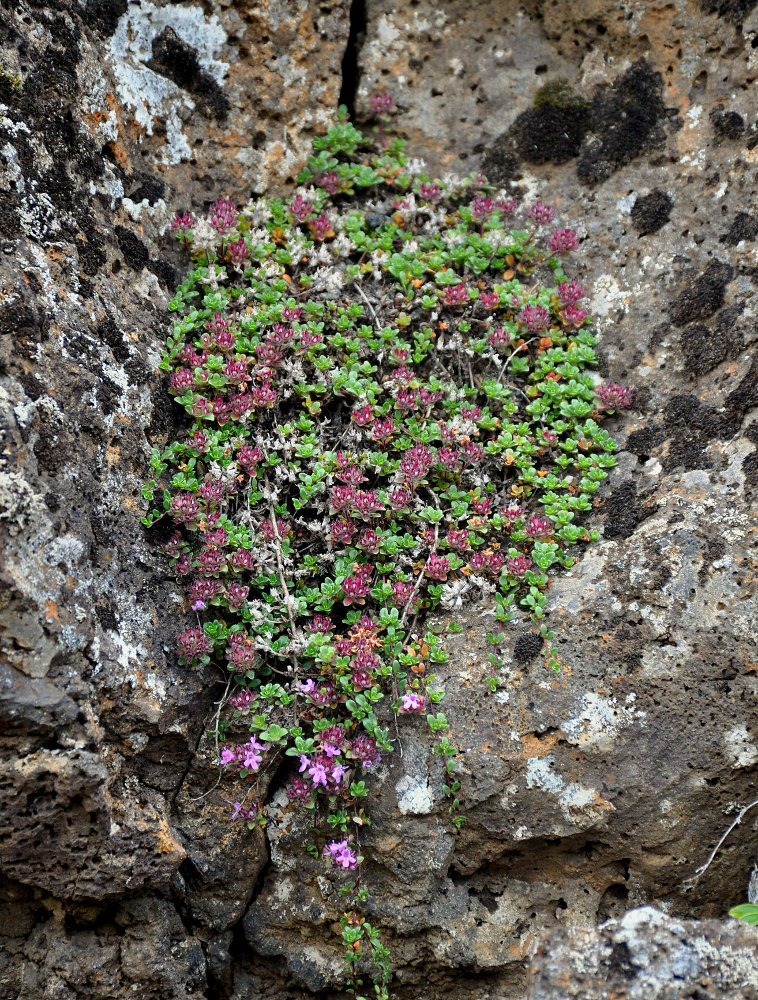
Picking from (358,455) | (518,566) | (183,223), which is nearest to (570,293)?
A: (358,455)

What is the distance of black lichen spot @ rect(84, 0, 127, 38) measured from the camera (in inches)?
182

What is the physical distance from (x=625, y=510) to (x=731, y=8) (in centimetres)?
331

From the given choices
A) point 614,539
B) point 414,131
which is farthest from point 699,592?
point 414,131

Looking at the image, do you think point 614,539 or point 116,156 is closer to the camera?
point 614,539

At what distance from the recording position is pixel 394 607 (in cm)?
419

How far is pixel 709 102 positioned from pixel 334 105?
2.51m

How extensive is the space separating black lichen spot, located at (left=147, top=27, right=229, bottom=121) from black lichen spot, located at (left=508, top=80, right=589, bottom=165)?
2.11 m

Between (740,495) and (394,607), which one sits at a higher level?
(740,495)

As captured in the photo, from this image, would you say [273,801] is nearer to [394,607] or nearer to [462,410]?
[394,607]

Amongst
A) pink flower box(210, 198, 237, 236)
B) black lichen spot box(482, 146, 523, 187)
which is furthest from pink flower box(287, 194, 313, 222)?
black lichen spot box(482, 146, 523, 187)

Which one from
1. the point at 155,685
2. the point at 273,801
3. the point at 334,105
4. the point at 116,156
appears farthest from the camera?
the point at 334,105

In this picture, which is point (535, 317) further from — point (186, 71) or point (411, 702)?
point (186, 71)

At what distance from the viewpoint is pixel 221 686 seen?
411cm

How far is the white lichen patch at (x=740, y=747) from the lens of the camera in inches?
148
